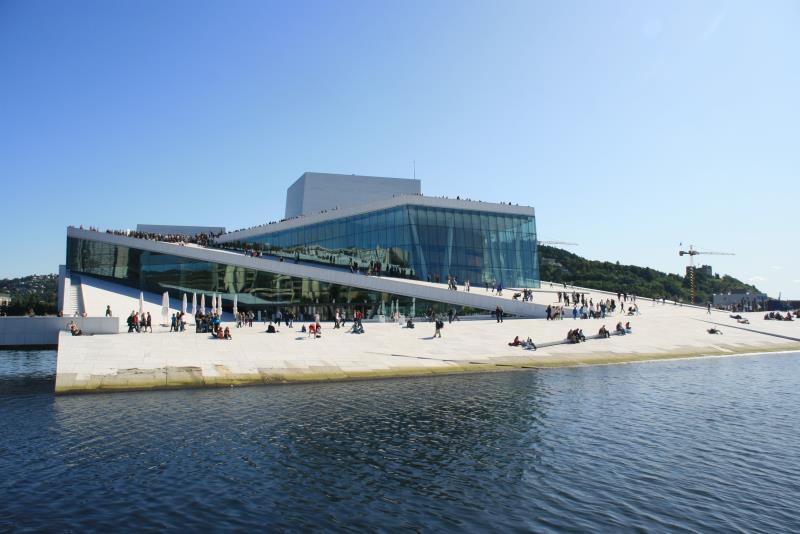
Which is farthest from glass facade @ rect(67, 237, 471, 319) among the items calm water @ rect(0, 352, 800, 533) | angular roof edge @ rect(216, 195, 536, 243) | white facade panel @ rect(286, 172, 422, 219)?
white facade panel @ rect(286, 172, 422, 219)

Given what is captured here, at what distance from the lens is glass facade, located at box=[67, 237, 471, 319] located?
1896 inches

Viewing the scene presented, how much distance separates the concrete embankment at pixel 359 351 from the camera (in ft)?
83.6

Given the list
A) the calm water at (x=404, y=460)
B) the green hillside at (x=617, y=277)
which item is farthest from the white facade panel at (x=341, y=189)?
the calm water at (x=404, y=460)

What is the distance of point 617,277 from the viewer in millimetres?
130500

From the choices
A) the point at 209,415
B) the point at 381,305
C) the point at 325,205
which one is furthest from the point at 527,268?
the point at 209,415

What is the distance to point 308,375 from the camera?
2755 cm

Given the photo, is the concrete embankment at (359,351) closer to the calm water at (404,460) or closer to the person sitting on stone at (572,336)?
the person sitting on stone at (572,336)

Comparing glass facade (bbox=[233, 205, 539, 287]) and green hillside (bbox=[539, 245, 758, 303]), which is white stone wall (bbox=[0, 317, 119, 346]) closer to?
glass facade (bbox=[233, 205, 539, 287])

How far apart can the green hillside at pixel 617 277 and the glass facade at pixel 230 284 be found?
76.0 m

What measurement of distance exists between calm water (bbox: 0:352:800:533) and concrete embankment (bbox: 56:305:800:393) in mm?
1700

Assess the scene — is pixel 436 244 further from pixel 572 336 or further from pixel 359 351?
pixel 359 351

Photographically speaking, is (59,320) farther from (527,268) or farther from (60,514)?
(527,268)

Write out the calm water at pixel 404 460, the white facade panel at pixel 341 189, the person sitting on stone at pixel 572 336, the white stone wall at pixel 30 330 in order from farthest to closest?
1. the white facade panel at pixel 341 189
2. the white stone wall at pixel 30 330
3. the person sitting on stone at pixel 572 336
4. the calm water at pixel 404 460

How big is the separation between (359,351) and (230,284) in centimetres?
2587
